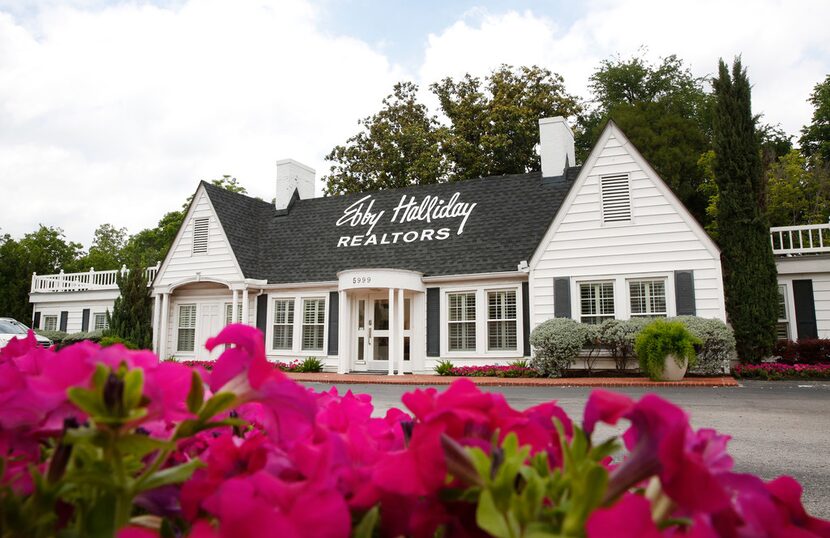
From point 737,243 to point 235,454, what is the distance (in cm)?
1821

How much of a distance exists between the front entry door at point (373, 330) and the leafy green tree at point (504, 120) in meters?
Answer: 13.6

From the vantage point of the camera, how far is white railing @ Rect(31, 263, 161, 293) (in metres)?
24.3

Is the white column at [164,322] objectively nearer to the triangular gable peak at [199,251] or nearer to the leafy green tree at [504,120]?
the triangular gable peak at [199,251]

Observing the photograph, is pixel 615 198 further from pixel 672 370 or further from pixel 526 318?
pixel 672 370

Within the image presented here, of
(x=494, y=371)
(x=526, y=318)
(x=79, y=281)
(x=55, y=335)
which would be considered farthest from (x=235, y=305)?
(x=79, y=281)

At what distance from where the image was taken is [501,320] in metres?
16.5

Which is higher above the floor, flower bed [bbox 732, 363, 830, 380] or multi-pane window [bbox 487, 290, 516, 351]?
multi-pane window [bbox 487, 290, 516, 351]

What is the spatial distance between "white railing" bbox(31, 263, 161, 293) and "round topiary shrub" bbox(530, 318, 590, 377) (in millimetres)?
17714

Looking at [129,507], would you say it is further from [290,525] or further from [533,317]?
[533,317]

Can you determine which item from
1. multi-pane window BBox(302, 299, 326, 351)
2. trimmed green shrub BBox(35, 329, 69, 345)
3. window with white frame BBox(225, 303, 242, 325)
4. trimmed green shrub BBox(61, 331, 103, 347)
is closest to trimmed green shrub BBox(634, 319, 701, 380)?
multi-pane window BBox(302, 299, 326, 351)

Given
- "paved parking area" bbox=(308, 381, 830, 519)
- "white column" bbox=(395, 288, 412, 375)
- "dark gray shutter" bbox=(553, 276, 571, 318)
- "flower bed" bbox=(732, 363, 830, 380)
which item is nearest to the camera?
"paved parking area" bbox=(308, 381, 830, 519)

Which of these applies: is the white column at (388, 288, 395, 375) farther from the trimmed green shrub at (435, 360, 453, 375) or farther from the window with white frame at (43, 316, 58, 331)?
the window with white frame at (43, 316, 58, 331)

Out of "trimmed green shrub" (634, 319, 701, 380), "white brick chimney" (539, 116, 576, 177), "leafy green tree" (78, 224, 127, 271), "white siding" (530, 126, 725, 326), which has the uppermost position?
"leafy green tree" (78, 224, 127, 271)

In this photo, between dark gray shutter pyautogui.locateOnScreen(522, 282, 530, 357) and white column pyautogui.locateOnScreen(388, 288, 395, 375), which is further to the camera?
white column pyautogui.locateOnScreen(388, 288, 395, 375)
